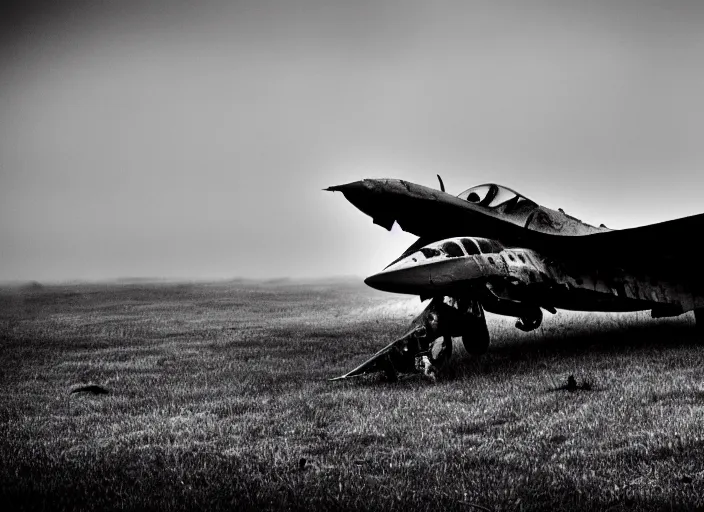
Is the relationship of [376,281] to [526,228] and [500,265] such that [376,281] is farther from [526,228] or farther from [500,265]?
[526,228]

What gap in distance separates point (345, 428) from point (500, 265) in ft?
16.5

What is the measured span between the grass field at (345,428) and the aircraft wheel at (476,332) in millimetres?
257

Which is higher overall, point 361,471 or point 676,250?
point 676,250

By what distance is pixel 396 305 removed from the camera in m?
24.0

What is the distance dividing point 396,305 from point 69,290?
1538 centimetres

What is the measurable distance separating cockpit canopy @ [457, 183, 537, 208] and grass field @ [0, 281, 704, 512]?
315 centimetres

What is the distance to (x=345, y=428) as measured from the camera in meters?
6.51

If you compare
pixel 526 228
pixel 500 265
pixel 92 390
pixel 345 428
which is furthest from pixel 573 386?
pixel 92 390

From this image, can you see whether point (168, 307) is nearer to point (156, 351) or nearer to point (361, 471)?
point (156, 351)

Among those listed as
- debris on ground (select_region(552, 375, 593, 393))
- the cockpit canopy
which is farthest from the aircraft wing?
debris on ground (select_region(552, 375, 593, 393))

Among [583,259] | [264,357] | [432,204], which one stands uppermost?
[432,204]

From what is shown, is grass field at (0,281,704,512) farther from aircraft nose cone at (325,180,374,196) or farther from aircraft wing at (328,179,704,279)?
aircraft nose cone at (325,180,374,196)

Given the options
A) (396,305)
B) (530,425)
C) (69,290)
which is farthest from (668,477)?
(69,290)

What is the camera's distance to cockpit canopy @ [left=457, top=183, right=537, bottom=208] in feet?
38.6
